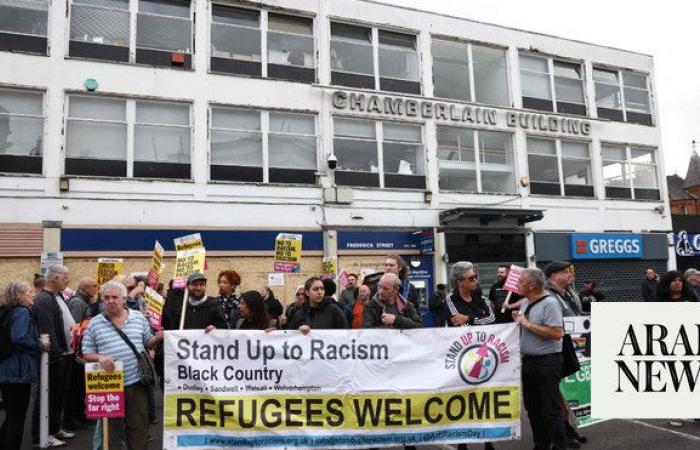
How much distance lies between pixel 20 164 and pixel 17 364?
10.9 metres

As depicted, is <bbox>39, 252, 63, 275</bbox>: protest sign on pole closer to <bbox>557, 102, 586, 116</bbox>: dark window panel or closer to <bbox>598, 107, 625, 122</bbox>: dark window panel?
<bbox>557, 102, 586, 116</bbox>: dark window panel

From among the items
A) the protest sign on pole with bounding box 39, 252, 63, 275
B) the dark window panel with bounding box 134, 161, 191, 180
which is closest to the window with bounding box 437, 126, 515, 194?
the dark window panel with bounding box 134, 161, 191, 180

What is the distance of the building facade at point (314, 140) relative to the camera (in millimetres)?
15250

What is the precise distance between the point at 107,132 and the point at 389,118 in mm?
8859

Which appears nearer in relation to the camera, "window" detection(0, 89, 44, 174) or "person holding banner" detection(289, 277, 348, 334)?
"person holding banner" detection(289, 277, 348, 334)

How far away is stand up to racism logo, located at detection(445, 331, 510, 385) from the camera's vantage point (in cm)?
567

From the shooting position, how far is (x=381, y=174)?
18.8m

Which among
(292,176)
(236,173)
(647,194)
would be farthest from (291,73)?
(647,194)

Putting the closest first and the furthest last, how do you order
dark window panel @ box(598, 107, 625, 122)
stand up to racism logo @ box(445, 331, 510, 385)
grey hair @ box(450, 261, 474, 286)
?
stand up to racism logo @ box(445, 331, 510, 385), grey hair @ box(450, 261, 474, 286), dark window panel @ box(598, 107, 625, 122)

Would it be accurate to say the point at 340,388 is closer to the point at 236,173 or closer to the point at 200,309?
the point at 200,309

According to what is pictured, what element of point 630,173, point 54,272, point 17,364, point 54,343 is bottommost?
point 17,364

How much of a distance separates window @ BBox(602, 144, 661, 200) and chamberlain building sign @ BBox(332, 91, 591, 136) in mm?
1846

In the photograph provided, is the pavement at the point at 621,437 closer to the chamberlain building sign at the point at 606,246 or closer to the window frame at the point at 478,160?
the window frame at the point at 478,160

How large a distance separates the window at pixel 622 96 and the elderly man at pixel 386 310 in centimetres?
2065
